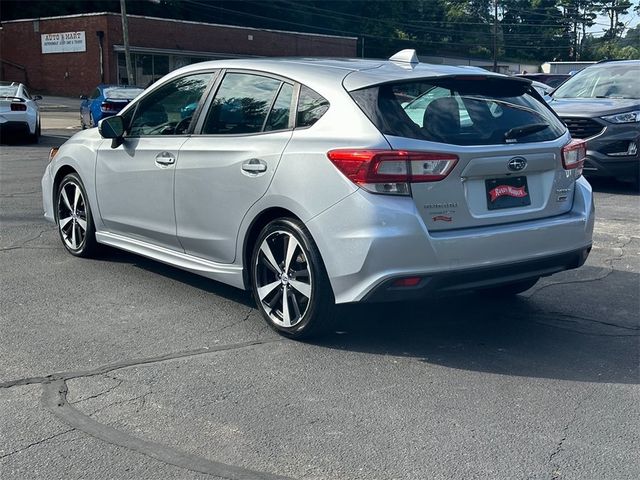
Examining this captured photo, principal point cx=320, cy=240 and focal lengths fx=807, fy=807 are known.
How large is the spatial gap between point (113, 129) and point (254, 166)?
172cm

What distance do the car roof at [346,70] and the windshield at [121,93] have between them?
16.9m

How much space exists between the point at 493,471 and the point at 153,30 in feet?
164

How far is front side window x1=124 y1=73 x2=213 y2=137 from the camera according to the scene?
586 centimetres

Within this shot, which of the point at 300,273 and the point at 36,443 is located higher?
the point at 300,273

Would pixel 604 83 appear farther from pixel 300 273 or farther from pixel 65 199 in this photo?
pixel 300 273

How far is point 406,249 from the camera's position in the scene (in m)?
4.42

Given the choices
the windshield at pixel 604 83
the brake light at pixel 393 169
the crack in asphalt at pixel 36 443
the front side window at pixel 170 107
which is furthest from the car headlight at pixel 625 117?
the crack in asphalt at pixel 36 443

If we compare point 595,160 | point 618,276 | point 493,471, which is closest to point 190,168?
point 493,471

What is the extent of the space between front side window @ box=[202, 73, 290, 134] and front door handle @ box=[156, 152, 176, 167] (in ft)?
1.07

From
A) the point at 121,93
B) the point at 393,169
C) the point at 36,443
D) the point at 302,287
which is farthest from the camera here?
the point at 121,93

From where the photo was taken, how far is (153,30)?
164ft

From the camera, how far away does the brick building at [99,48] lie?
47.5 m

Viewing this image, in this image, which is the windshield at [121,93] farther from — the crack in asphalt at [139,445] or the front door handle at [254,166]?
the crack in asphalt at [139,445]

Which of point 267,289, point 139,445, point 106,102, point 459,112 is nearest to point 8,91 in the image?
point 106,102
